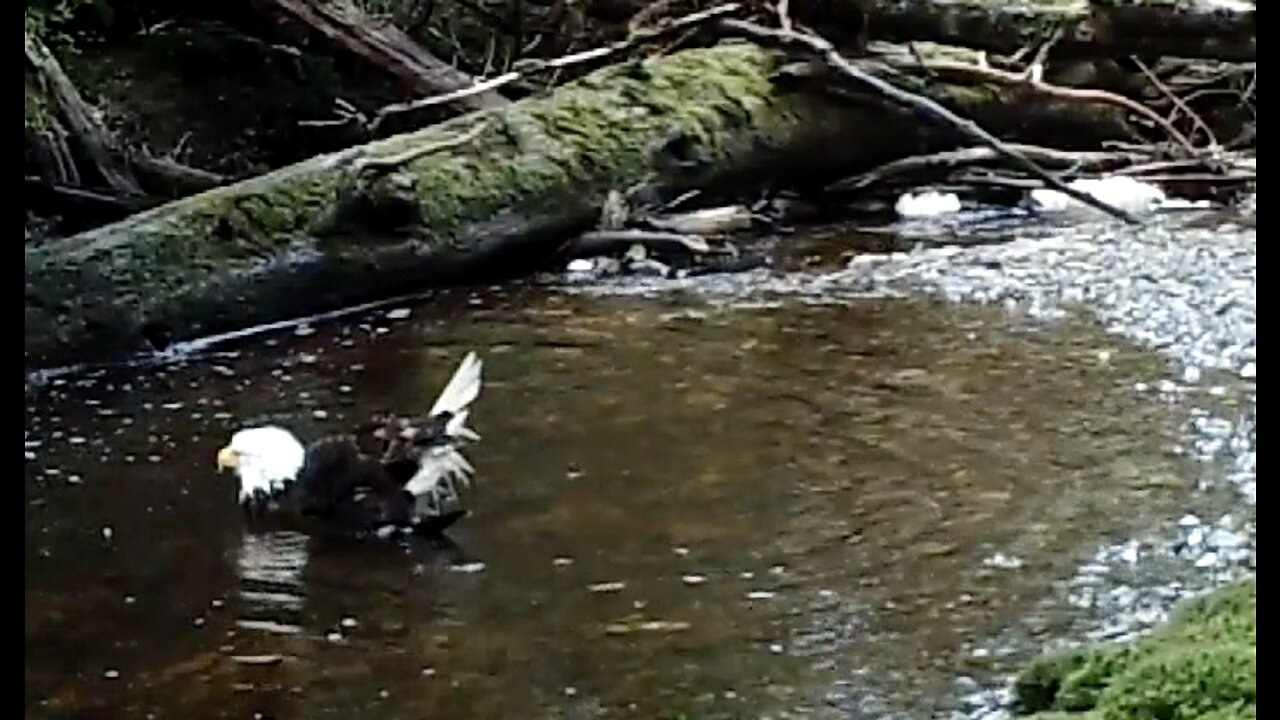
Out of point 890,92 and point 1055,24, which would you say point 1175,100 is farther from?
point 890,92

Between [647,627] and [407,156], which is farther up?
[407,156]

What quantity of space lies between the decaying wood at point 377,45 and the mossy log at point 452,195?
0.76 meters

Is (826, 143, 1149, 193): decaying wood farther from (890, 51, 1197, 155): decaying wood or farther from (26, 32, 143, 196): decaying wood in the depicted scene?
(26, 32, 143, 196): decaying wood

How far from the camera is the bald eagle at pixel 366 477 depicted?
4.56 metres

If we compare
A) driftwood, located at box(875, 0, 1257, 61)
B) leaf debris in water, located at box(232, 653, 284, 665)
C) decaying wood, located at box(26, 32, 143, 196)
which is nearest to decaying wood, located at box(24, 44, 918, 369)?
driftwood, located at box(875, 0, 1257, 61)

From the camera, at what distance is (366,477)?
15.2 ft

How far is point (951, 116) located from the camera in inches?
342

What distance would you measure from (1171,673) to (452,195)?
562 centimetres

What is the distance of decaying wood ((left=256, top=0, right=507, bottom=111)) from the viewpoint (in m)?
9.09

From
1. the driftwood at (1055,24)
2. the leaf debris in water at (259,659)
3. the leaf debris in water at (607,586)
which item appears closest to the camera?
the leaf debris in water at (259,659)

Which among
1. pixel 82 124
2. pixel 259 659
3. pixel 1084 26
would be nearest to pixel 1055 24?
pixel 1084 26

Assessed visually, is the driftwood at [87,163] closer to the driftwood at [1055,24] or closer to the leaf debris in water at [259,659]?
the driftwood at [1055,24]

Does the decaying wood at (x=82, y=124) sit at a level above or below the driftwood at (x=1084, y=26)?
below

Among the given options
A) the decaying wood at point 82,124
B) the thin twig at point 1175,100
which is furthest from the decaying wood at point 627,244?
the thin twig at point 1175,100
